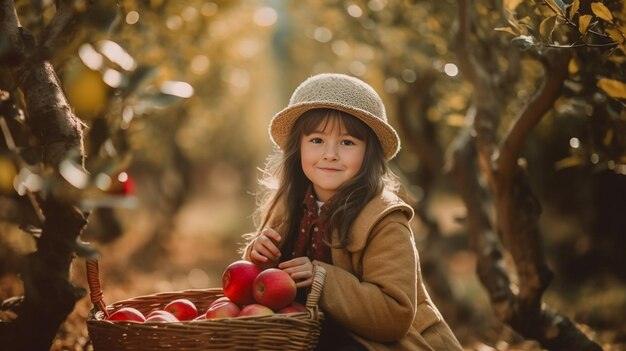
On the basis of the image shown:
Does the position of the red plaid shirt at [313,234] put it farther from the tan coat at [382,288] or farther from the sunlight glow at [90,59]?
the sunlight glow at [90,59]

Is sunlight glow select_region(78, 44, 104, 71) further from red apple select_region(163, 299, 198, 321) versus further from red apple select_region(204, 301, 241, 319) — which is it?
red apple select_region(163, 299, 198, 321)

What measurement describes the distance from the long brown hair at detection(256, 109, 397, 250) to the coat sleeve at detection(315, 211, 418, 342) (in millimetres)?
201

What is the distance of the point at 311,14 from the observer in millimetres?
9680

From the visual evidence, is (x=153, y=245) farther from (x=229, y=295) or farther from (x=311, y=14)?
(x=229, y=295)

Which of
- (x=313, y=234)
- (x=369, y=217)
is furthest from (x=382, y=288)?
(x=313, y=234)

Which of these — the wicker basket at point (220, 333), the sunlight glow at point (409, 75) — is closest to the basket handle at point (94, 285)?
the wicker basket at point (220, 333)

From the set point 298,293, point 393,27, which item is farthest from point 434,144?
point 298,293

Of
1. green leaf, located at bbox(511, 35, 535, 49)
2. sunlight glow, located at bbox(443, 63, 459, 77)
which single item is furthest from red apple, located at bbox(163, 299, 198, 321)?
sunlight glow, located at bbox(443, 63, 459, 77)

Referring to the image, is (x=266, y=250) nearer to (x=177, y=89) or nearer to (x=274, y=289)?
(x=274, y=289)

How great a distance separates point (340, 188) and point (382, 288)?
0.57m

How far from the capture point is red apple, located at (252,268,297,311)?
246 cm

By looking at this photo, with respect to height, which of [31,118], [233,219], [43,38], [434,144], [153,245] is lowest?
[233,219]

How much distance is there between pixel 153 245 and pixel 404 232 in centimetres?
832

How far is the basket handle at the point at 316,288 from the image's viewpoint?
2.28 m
